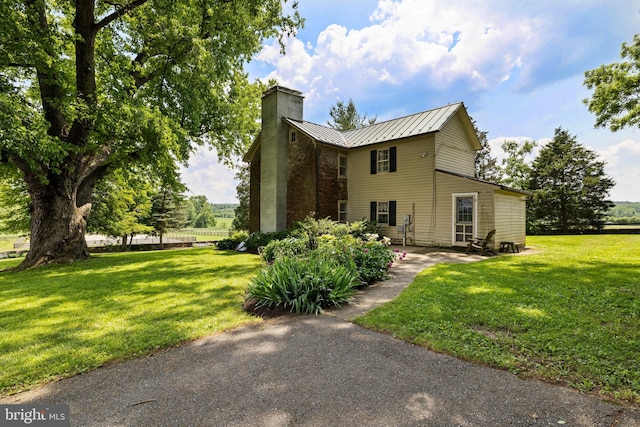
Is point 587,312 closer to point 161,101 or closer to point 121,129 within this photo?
point 121,129

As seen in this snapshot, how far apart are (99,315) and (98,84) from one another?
1164 centimetres

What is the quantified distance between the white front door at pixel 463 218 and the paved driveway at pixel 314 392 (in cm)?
1098

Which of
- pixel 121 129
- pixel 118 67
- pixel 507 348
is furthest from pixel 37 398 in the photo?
pixel 118 67

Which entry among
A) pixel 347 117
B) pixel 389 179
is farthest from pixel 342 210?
pixel 347 117

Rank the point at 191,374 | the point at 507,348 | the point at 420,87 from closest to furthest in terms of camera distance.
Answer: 1. the point at 191,374
2. the point at 507,348
3. the point at 420,87

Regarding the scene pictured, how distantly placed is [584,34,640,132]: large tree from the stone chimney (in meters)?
14.7

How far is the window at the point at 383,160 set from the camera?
52.5 ft

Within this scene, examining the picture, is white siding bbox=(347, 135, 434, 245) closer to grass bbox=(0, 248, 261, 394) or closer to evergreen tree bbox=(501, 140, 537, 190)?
grass bbox=(0, 248, 261, 394)

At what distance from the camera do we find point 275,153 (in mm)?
17547

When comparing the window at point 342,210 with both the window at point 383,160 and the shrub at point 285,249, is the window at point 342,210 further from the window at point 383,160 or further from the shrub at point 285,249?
the shrub at point 285,249

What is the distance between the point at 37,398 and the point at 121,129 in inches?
399

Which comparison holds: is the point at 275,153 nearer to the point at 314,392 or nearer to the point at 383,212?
the point at 383,212

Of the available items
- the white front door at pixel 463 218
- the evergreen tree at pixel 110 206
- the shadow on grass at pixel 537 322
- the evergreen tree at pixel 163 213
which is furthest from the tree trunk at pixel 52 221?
the evergreen tree at pixel 163 213

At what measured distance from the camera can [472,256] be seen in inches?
460
